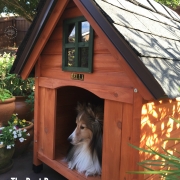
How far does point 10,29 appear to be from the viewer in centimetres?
1454

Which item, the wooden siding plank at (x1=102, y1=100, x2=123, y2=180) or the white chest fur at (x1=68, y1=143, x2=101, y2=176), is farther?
the white chest fur at (x1=68, y1=143, x2=101, y2=176)

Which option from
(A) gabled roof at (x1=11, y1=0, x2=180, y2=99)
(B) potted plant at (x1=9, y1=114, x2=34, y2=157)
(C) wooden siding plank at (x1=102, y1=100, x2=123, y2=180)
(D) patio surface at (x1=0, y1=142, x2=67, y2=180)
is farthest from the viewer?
(B) potted plant at (x1=9, y1=114, x2=34, y2=157)

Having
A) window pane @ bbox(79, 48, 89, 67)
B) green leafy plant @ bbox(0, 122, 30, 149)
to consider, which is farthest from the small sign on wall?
green leafy plant @ bbox(0, 122, 30, 149)

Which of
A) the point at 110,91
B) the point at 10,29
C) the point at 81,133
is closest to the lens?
the point at 110,91

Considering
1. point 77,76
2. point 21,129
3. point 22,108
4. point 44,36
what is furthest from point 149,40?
point 22,108

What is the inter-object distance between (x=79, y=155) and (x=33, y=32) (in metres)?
1.52

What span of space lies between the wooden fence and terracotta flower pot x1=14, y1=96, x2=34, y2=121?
36.7 ft

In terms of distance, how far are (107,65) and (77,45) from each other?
44 cm

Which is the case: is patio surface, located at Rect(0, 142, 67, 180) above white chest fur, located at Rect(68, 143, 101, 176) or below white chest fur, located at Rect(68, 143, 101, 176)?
below

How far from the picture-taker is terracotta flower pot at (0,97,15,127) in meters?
3.65

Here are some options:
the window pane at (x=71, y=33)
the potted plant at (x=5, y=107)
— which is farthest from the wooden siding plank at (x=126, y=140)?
A: the potted plant at (x=5, y=107)

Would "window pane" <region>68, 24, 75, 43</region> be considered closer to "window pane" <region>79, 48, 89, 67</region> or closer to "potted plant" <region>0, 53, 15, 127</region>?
"window pane" <region>79, 48, 89, 67</region>

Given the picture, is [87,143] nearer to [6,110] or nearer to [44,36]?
[44,36]

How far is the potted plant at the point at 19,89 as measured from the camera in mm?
4281
